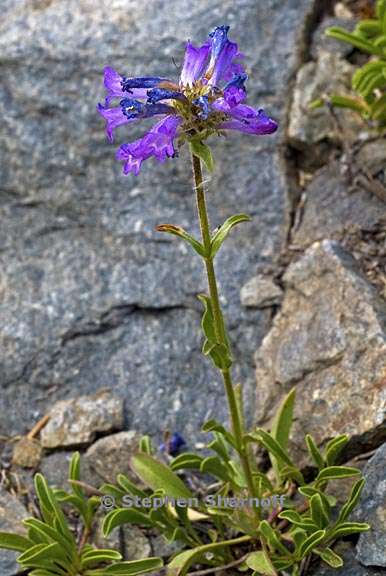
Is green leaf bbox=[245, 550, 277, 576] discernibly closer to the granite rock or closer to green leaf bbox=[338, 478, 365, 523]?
green leaf bbox=[338, 478, 365, 523]

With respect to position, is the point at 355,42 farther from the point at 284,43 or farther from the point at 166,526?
the point at 166,526

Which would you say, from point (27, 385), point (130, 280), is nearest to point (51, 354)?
point (27, 385)

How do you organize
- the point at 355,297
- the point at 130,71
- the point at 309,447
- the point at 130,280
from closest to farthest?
1. the point at 309,447
2. the point at 355,297
3. the point at 130,280
4. the point at 130,71

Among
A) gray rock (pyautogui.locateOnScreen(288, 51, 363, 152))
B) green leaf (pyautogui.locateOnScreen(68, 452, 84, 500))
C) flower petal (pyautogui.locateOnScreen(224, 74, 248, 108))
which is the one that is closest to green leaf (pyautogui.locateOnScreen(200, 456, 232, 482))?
green leaf (pyautogui.locateOnScreen(68, 452, 84, 500))

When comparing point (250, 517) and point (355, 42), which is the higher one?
point (355, 42)

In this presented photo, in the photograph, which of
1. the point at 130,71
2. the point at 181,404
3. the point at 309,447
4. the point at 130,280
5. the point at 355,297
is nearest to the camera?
the point at 309,447

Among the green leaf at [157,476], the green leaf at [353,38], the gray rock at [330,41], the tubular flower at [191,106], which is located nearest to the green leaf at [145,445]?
the green leaf at [157,476]

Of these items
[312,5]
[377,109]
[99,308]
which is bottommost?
[99,308]
